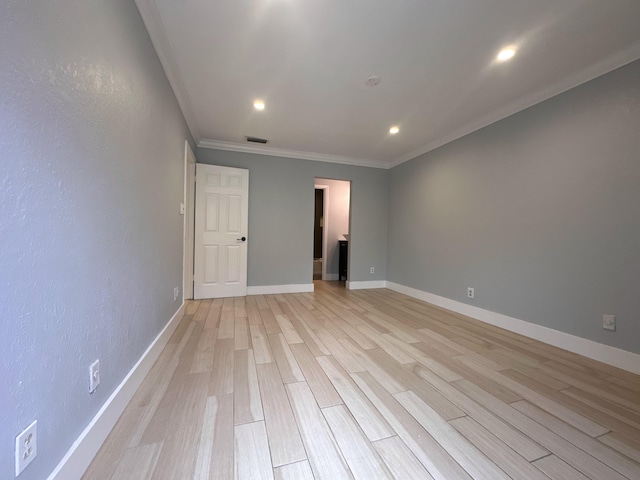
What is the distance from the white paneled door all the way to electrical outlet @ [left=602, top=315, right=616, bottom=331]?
382cm

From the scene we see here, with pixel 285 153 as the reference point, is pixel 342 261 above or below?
below

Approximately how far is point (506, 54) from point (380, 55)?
935 millimetres

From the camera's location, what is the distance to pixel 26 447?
2.27ft

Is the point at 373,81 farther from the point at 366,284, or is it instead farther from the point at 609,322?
the point at 366,284

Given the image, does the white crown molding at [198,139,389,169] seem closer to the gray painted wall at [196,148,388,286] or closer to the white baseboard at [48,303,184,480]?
the gray painted wall at [196,148,388,286]

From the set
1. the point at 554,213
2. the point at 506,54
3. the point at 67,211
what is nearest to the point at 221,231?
the point at 67,211

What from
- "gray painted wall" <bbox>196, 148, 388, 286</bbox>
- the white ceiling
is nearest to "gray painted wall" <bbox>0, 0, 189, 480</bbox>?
the white ceiling

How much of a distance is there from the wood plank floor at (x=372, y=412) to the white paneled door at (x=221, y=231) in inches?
52.5

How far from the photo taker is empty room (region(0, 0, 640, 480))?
83cm

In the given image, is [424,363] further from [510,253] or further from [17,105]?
[17,105]

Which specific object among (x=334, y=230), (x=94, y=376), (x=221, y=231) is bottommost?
(x=94, y=376)

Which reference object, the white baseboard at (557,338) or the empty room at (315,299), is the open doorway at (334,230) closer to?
the empty room at (315,299)

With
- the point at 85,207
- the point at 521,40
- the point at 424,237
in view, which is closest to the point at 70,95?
the point at 85,207

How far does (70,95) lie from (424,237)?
3789 mm
